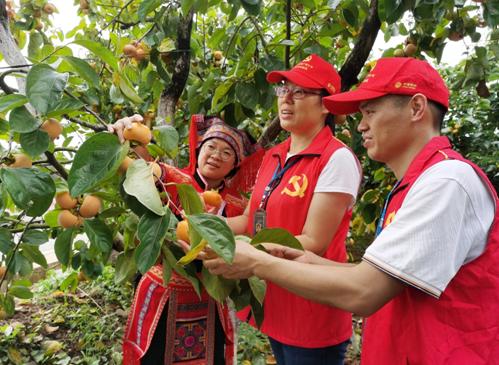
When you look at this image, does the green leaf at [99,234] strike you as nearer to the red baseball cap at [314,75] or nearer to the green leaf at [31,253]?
the green leaf at [31,253]

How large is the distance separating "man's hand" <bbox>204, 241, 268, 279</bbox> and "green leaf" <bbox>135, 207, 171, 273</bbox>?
20 centimetres

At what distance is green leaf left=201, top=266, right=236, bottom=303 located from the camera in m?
1.09

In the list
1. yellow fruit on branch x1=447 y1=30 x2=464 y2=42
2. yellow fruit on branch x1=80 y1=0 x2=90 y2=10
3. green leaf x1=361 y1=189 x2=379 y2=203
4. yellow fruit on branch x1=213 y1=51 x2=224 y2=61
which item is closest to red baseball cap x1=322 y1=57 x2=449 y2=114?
yellow fruit on branch x1=447 y1=30 x2=464 y2=42

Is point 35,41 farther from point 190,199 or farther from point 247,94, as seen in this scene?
point 190,199

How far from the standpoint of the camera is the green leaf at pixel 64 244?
1.21 m

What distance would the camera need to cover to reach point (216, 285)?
1102 mm

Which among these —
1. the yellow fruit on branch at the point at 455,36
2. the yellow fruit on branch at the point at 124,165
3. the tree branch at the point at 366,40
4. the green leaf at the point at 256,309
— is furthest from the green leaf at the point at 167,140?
the yellow fruit on branch at the point at 455,36

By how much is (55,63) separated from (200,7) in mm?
738

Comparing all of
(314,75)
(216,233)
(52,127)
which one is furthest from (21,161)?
(314,75)

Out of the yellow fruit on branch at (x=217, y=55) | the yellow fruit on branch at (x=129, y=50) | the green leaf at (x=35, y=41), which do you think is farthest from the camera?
the yellow fruit on branch at (x=217, y=55)

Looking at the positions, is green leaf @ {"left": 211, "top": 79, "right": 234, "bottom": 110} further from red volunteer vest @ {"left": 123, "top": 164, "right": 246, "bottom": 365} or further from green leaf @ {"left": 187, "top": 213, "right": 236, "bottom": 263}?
green leaf @ {"left": 187, "top": 213, "right": 236, "bottom": 263}

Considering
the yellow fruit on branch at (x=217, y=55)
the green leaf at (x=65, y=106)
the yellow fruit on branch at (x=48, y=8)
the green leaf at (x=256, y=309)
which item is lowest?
the green leaf at (x=256, y=309)

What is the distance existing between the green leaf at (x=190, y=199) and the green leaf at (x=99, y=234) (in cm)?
32

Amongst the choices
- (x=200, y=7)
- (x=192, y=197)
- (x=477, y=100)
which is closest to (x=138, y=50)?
(x=200, y=7)
